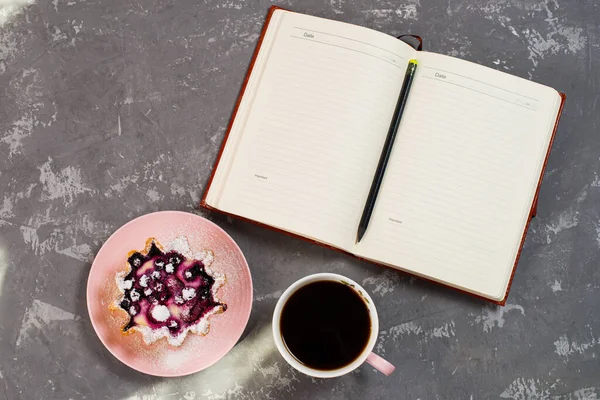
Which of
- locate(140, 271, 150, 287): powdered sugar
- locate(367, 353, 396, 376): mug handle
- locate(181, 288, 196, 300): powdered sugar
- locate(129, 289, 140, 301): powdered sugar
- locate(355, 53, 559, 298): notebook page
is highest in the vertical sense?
locate(355, 53, 559, 298): notebook page

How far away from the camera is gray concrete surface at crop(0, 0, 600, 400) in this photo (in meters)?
0.92

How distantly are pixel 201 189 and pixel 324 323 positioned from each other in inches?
11.6

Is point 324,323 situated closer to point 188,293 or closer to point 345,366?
point 345,366

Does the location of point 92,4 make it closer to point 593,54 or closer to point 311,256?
point 311,256

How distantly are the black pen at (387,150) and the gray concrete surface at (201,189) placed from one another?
8cm

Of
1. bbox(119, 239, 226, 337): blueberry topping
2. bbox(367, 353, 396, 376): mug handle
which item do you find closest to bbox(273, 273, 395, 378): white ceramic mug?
bbox(367, 353, 396, 376): mug handle

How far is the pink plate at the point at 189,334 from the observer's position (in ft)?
2.89

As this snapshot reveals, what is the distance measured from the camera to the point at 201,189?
940 millimetres

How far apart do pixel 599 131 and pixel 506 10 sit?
256 mm

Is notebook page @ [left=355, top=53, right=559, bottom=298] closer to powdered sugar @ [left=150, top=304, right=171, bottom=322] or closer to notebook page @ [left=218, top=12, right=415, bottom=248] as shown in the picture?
notebook page @ [left=218, top=12, right=415, bottom=248]

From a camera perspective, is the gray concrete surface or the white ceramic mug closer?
the white ceramic mug

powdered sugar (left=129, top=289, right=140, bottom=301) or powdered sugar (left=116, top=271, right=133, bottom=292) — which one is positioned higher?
powdered sugar (left=116, top=271, right=133, bottom=292)

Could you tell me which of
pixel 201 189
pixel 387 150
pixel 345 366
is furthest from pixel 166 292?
pixel 387 150

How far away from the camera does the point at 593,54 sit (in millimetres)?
968
